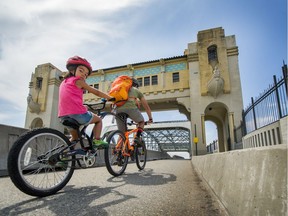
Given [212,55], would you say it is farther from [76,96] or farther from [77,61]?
[76,96]

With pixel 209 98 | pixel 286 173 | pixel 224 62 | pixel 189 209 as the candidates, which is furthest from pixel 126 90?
pixel 224 62

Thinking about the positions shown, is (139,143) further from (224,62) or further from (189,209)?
(224,62)

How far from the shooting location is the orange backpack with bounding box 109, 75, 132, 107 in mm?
3758

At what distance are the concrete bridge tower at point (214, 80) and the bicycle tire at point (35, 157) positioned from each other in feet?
55.0

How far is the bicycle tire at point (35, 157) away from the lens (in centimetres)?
177

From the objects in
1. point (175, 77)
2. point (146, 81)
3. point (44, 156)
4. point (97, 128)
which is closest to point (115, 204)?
point (44, 156)

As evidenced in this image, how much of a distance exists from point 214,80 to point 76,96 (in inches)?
678

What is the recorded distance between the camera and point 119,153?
363 cm

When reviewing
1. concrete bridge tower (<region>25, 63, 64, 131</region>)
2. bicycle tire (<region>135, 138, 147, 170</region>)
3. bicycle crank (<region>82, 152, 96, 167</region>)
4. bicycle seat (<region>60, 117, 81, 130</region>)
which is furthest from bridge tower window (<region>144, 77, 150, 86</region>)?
bicycle seat (<region>60, 117, 81, 130</region>)

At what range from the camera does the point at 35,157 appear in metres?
2.19

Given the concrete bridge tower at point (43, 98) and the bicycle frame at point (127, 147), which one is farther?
the concrete bridge tower at point (43, 98)

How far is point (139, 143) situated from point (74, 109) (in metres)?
2.37

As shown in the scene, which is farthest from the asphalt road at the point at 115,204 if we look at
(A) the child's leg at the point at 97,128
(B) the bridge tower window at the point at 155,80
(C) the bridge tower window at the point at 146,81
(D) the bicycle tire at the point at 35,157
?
(C) the bridge tower window at the point at 146,81

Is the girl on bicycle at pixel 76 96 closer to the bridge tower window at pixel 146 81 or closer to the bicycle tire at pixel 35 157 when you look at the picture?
the bicycle tire at pixel 35 157
